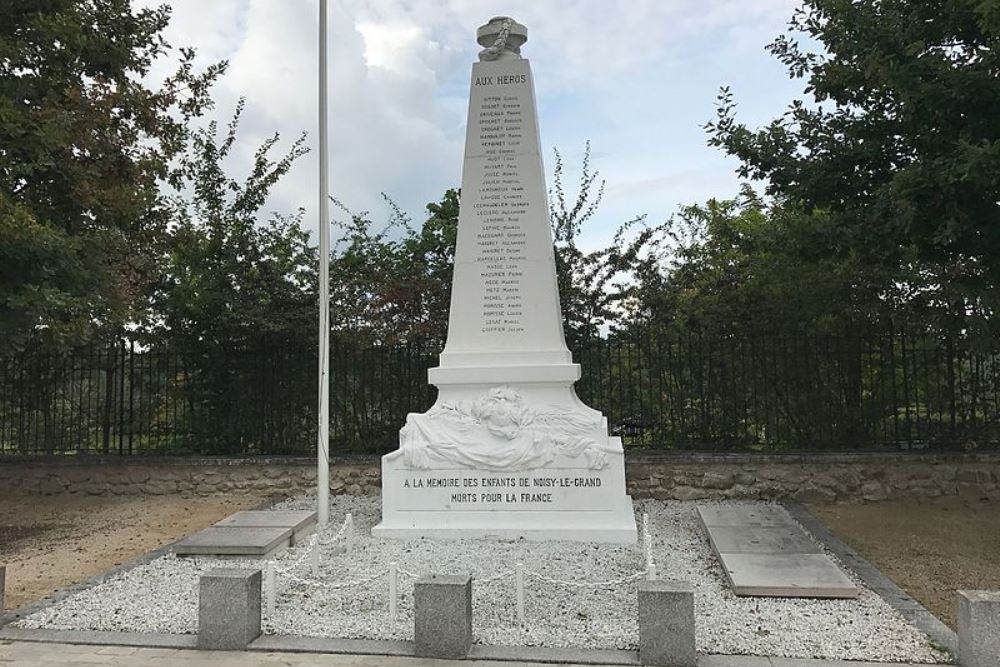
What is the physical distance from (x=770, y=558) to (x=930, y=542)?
2.57 m

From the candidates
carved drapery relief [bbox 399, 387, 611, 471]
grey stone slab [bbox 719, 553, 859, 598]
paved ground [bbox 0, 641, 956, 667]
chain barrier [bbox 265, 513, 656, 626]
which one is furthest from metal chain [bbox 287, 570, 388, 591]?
grey stone slab [bbox 719, 553, 859, 598]

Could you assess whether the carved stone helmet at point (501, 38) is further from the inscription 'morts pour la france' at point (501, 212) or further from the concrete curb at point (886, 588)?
the concrete curb at point (886, 588)

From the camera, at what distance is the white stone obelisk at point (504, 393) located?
23.7 feet

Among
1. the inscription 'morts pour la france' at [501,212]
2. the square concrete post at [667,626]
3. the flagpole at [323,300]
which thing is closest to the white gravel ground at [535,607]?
the square concrete post at [667,626]

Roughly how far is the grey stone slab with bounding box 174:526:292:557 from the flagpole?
1.20 metres

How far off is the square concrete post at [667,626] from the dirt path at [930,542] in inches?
84.2

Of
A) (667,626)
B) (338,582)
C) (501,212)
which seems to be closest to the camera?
(667,626)

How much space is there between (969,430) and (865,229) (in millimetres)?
3829

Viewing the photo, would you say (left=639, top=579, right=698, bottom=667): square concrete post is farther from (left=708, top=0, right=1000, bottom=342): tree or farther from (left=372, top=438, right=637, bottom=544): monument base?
(left=708, top=0, right=1000, bottom=342): tree

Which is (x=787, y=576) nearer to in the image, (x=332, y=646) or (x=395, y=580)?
(x=395, y=580)

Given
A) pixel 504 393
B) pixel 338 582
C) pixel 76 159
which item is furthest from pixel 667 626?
pixel 76 159

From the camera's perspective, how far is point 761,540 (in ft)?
21.2

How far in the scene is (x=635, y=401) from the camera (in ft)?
34.2

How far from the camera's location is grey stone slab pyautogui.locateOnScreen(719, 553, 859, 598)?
5.10 meters
